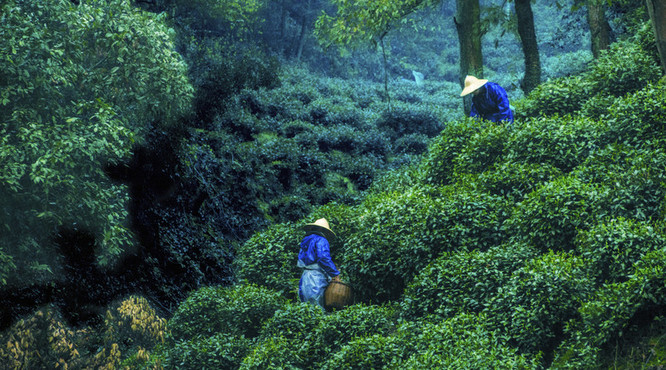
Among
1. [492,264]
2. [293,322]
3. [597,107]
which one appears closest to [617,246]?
[492,264]

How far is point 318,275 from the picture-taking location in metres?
9.51

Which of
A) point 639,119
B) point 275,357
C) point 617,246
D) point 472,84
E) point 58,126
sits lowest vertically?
point 275,357

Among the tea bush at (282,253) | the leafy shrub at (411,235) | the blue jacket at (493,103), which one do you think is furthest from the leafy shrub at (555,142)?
the tea bush at (282,253)

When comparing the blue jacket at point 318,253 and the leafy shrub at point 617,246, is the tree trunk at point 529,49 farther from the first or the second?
the leafy shrub at point 617,246

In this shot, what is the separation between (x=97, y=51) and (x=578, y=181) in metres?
7.94

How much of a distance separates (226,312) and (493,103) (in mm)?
5750

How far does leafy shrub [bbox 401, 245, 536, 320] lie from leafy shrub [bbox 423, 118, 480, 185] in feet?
8.31

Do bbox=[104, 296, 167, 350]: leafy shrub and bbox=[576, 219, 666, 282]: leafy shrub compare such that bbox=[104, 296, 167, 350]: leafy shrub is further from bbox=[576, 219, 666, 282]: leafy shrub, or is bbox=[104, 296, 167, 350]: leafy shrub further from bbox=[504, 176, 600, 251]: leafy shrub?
bbox=[576, 219, 666, 282]: leafy shrub

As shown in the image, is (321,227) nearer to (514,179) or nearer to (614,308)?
(514,179)

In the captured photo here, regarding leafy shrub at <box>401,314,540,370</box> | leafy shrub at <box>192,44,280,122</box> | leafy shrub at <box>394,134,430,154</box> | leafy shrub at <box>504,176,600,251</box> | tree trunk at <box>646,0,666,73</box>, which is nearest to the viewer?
leafy shrub at <box>401,314,540,370</box>

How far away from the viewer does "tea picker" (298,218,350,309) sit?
367 inches

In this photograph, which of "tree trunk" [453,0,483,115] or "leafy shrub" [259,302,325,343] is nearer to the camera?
"leafy shrub" [259,302,325,343]

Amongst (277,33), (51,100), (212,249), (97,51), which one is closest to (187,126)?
(212,249)

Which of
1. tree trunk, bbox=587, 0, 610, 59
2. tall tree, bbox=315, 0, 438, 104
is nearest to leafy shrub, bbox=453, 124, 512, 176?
tall tree, bbox=315, 0, 438, 104
